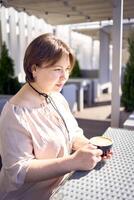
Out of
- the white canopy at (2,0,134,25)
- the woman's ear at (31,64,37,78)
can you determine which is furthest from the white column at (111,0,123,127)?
the woman's ear at (31,64,37,78)

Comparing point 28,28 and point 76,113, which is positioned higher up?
point 28,28

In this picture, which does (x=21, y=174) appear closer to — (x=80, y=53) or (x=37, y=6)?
(x=37, y=6)

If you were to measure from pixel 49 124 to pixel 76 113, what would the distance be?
15.5ft

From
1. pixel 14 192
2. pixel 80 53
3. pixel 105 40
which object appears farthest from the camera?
pixel 80 53

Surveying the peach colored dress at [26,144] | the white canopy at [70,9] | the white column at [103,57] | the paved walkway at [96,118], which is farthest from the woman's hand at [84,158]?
the white column at [103,57]

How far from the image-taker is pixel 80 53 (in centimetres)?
1120

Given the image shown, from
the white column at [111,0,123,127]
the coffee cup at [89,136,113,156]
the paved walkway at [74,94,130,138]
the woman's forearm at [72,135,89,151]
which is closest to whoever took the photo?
the coffee cup at [89,136,113,156]

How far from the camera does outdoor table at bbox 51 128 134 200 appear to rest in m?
0.93

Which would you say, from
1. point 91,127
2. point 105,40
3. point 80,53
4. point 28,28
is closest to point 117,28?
point 91,127

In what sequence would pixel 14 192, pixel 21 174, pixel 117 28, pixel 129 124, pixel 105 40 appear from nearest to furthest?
pixel 21 174 < pixel 14 192 < pixel 129 124 < pixel 117 28 < pixel 105 40

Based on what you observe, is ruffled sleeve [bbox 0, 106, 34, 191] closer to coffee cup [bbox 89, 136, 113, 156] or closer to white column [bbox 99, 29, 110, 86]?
coffee cup [bbox 89, 136, 113, 156]

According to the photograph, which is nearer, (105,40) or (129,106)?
(129,106)

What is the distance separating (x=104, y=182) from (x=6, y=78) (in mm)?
4838

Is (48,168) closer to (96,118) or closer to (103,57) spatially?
(96,118)
